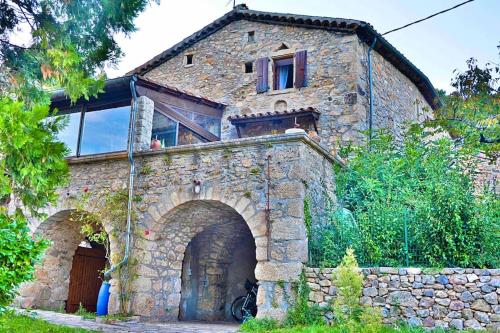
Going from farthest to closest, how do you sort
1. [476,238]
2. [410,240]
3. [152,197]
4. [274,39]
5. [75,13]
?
1. [274,39]
2. [152,197]
3. [410,240]
4. [476,238]
5. [75,13]

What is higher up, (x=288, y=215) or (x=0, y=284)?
(x=288, y=215)

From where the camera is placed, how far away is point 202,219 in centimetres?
944

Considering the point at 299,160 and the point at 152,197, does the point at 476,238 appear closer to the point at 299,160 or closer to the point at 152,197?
the point at 299,160

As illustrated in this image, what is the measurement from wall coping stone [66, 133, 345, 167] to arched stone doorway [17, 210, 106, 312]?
1.28 metres

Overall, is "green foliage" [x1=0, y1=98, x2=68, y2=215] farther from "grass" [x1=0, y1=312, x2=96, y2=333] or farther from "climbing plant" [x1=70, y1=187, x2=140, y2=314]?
"climbing plant" [x1=70, y1=187, x2=140, y2=314]

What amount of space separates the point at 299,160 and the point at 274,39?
6.62m

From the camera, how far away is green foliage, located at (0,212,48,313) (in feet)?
13.7

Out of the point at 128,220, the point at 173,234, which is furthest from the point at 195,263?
the point at 128,220

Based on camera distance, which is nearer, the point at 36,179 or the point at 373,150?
the point at 36,179

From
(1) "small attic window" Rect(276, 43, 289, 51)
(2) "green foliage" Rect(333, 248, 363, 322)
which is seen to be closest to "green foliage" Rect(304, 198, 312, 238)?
(2) "green foliage" Rect(333, 248, 363, 322)

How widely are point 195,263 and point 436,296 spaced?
555cm

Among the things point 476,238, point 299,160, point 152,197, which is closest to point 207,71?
point 152,197

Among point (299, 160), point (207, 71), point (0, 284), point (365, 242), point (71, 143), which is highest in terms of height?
point (207, 71)

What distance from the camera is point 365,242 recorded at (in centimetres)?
757
